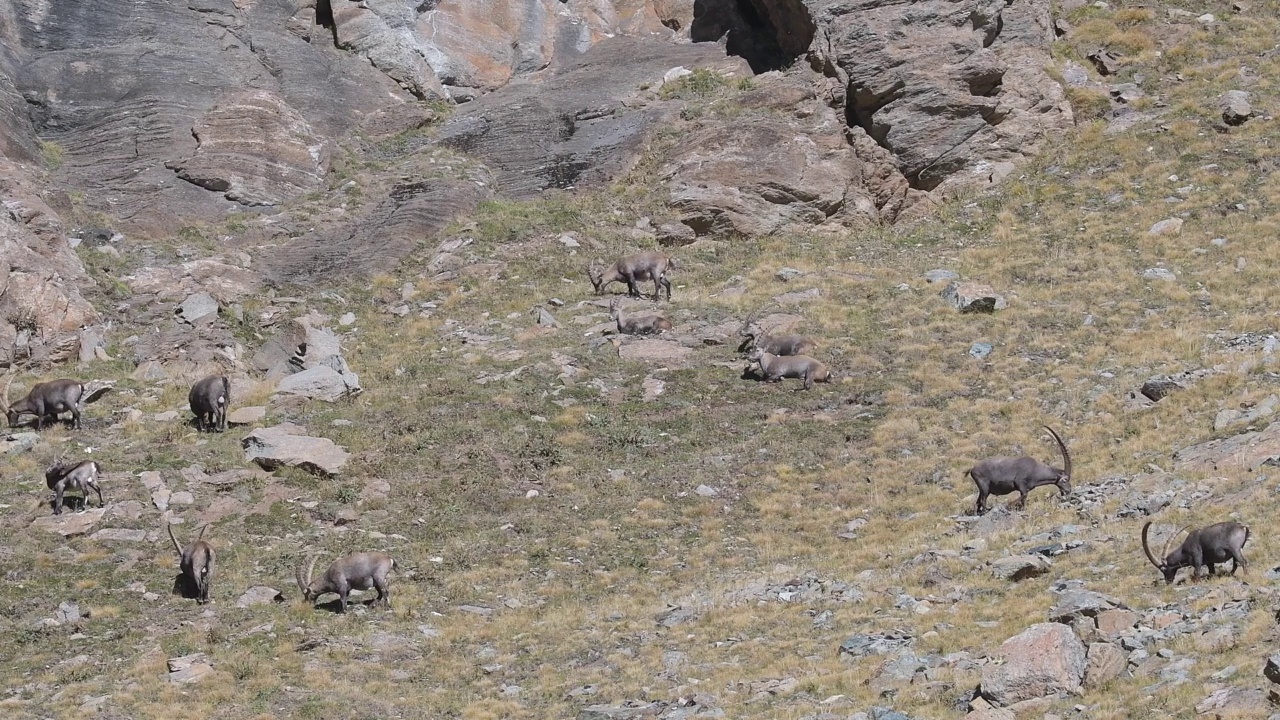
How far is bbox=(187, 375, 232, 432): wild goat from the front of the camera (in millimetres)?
25300

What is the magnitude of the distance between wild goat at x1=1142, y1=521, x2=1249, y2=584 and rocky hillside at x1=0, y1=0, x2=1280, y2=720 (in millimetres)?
390

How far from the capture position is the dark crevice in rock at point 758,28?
46.0 m

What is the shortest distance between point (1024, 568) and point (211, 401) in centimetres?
1570

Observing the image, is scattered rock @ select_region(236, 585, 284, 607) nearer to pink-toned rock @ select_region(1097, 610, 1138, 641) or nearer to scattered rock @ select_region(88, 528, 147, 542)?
scattered rock @ select_region(88, 528, 147, 542)

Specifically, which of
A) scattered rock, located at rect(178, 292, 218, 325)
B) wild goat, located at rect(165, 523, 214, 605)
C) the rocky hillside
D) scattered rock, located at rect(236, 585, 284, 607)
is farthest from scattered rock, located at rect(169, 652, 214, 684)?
scattered rock, located at rect(178, 292, 218, 325)

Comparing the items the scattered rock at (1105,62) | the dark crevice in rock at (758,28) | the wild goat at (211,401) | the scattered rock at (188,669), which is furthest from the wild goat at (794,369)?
the dark crevice in rock at (758,28)

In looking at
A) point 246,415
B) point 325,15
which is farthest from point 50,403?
point 325,15

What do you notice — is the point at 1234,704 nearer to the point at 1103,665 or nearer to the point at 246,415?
the point at 1103,665

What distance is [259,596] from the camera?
1898 centimetres

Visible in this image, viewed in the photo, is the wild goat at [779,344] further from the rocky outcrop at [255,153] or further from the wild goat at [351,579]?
the rocky outcrop at [255,153]

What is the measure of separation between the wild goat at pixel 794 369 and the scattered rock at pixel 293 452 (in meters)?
8.89

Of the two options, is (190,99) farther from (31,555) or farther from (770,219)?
(31,555)

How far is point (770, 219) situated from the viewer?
128 ft

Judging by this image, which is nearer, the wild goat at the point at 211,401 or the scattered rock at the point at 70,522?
the scattered rock at the point at 70,522
